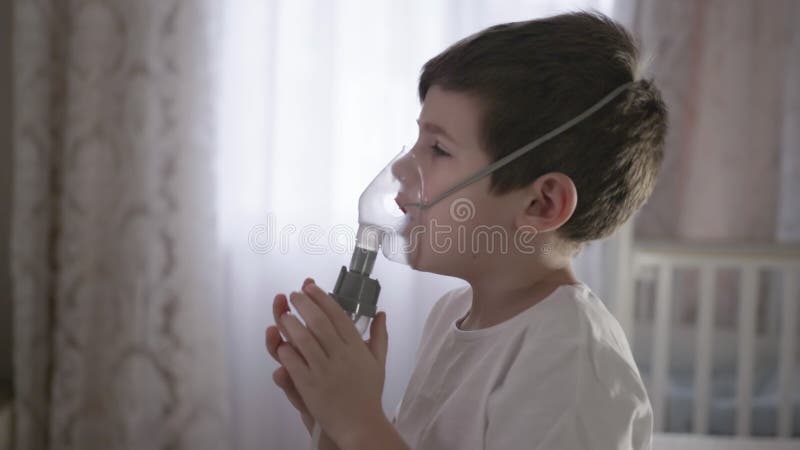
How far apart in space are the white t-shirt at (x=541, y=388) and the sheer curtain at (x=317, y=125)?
3.96ft

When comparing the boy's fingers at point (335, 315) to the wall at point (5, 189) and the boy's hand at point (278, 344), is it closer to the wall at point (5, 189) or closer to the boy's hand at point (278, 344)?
the boy's hand at point (278, 344)

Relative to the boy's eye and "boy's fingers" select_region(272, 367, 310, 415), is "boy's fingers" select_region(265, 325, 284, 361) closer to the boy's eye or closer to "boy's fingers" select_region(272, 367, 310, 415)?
"boy's fingers" select_region(272, 367, 310, 415)

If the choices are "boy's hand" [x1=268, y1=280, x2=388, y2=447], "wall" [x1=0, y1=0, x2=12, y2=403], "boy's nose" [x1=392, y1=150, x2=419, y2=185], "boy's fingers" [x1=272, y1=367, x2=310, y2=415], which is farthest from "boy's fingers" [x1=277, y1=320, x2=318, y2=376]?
"wall" [x1=0, y1=0, x2=12, y2=403]

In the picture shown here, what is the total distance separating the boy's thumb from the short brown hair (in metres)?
0.21

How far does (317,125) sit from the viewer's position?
2.10 meters

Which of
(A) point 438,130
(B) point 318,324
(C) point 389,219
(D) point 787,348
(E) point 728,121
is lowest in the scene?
(D) point 787,348

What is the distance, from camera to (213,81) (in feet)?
6.68

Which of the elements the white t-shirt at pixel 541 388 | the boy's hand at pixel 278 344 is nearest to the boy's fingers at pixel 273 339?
the boy's hand at pixel 278 344

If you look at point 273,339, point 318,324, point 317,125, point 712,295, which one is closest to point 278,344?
point 273,339

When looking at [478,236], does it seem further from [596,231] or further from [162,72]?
[162,72]

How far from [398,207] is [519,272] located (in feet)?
0.56

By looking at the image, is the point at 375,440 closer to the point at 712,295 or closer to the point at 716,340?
the point at 712,295

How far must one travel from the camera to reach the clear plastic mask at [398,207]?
901 millimetres

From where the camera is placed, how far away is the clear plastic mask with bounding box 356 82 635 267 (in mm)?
901
